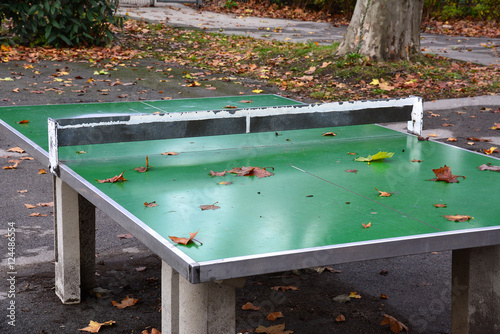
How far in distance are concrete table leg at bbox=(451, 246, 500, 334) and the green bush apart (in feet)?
37.6

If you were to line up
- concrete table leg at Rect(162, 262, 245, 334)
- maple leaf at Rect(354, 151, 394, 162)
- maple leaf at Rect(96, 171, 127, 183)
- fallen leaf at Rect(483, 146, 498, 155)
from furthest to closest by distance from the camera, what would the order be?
fallen leaf at Rect(483, 146, 498, 155)
maple leaf at Rect(354, 151, 394, 162)
maple leaf at Rect(96, 171, 127, 183)
concrete table leg at Rect(162, 262, 245, 334)

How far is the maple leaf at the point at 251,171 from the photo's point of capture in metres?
3.49

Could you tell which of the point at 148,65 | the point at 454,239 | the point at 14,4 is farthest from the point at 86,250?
the point at 14,4

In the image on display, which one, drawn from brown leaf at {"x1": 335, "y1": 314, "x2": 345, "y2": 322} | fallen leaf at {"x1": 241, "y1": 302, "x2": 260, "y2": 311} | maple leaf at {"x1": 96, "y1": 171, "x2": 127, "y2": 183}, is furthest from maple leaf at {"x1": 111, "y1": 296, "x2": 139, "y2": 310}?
brown leaf at {"x1": 335, "y1": 314, "x2": 345, "y2": 322}

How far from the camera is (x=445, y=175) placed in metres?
3.46

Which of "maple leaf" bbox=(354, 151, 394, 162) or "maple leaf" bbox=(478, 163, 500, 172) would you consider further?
"maple leaf" bbox=(354, 151, 394, 162)

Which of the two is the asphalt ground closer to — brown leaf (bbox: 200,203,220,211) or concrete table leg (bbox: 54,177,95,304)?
concrete table leg (bbox: 54,177,95,304)

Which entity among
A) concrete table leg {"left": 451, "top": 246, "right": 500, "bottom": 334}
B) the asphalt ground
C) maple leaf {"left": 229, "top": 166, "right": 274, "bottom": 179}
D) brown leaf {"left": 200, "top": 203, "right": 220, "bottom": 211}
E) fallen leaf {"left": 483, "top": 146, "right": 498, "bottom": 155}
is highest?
maple leaf {"left": 229, "top": 166, "right": 274, "bottom": 179}

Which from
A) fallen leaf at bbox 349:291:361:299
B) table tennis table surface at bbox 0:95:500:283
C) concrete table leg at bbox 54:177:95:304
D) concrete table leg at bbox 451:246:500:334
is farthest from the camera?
fallen leaf at bbox 349:291:361:299

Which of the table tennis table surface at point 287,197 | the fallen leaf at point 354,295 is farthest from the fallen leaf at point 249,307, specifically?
the table tennis table surface at point 287,197

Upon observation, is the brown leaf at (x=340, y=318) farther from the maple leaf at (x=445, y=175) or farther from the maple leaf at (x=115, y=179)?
the maple leaf at (x=115, y=179)

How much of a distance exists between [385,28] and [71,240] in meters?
8.42

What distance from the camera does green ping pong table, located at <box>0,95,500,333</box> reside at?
2467mm

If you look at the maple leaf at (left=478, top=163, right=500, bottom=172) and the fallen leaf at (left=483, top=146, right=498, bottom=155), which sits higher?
the maple leaf at (left=478, top=163, right=500, bottom=172)
